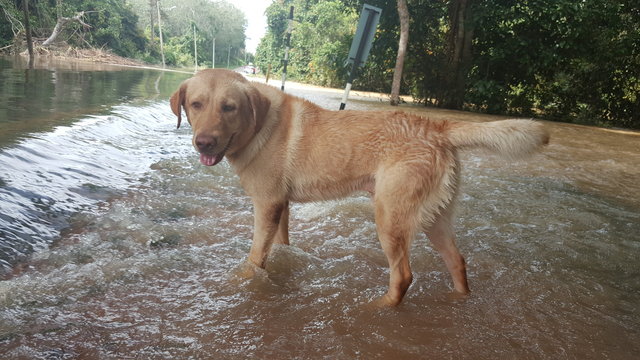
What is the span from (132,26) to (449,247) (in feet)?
186

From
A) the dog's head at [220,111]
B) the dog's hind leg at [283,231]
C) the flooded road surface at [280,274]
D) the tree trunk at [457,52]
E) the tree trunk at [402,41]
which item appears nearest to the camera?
the flooded road surface at [280,274]

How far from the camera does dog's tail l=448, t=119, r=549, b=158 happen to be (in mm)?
3004

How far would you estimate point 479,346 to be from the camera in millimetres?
2658

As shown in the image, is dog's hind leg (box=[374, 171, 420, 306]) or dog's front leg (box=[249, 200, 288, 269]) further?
dog's front leg (box=[249, 200, 288, 269])

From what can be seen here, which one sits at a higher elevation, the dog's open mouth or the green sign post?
the green sign post

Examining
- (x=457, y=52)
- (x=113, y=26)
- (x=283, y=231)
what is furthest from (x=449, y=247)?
(x=113, y=26)

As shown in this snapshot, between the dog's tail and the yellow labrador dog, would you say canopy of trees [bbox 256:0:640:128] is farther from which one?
the yellow labrador dog

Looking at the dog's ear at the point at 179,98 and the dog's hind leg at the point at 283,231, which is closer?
the dog's ear at the point at 179,98

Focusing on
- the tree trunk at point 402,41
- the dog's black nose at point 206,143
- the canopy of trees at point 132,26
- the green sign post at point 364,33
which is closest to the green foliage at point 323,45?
the tree trunk at point 402,41

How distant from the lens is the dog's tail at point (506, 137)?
3.00 meters

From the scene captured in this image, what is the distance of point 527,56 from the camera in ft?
58.7

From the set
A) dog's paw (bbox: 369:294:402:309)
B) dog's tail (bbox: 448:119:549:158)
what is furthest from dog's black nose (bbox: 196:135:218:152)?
dog's tail (bbox: 448:119:549:158)

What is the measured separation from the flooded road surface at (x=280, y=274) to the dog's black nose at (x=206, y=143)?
43.9 inches

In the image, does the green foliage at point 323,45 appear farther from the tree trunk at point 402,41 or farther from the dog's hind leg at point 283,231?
the dog's hind leg at point 283,231
